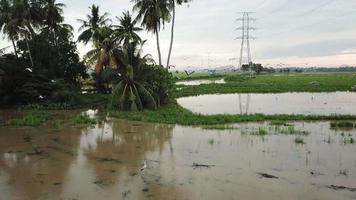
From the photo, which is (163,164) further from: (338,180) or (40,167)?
(338,180)

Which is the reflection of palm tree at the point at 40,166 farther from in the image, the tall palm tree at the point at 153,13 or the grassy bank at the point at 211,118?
the tall palm tree at the point at 153,13

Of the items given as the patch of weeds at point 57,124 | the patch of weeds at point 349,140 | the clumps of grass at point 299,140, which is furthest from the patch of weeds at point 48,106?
the patch of weeds at point 349,140

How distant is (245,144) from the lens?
1441cm

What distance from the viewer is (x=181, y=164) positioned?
1172 centimetres

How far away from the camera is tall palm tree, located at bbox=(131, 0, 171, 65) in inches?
1233

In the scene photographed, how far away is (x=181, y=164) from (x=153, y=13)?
70.9 feet

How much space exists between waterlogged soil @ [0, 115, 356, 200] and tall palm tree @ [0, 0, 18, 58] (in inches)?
718

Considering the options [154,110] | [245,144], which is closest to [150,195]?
[245,144]

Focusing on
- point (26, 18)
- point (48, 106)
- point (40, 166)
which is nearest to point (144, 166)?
point (40, 166)

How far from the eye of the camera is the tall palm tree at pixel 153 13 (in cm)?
3132

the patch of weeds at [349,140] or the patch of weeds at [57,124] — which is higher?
the patch of weeds at [57,124]

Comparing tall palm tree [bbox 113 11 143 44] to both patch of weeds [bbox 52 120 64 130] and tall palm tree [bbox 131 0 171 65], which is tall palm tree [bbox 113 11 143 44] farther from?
patch of weeds [bbox 52 120 64 130]

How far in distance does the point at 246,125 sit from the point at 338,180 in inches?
373

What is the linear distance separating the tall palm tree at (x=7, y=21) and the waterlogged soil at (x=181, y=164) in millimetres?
18236
